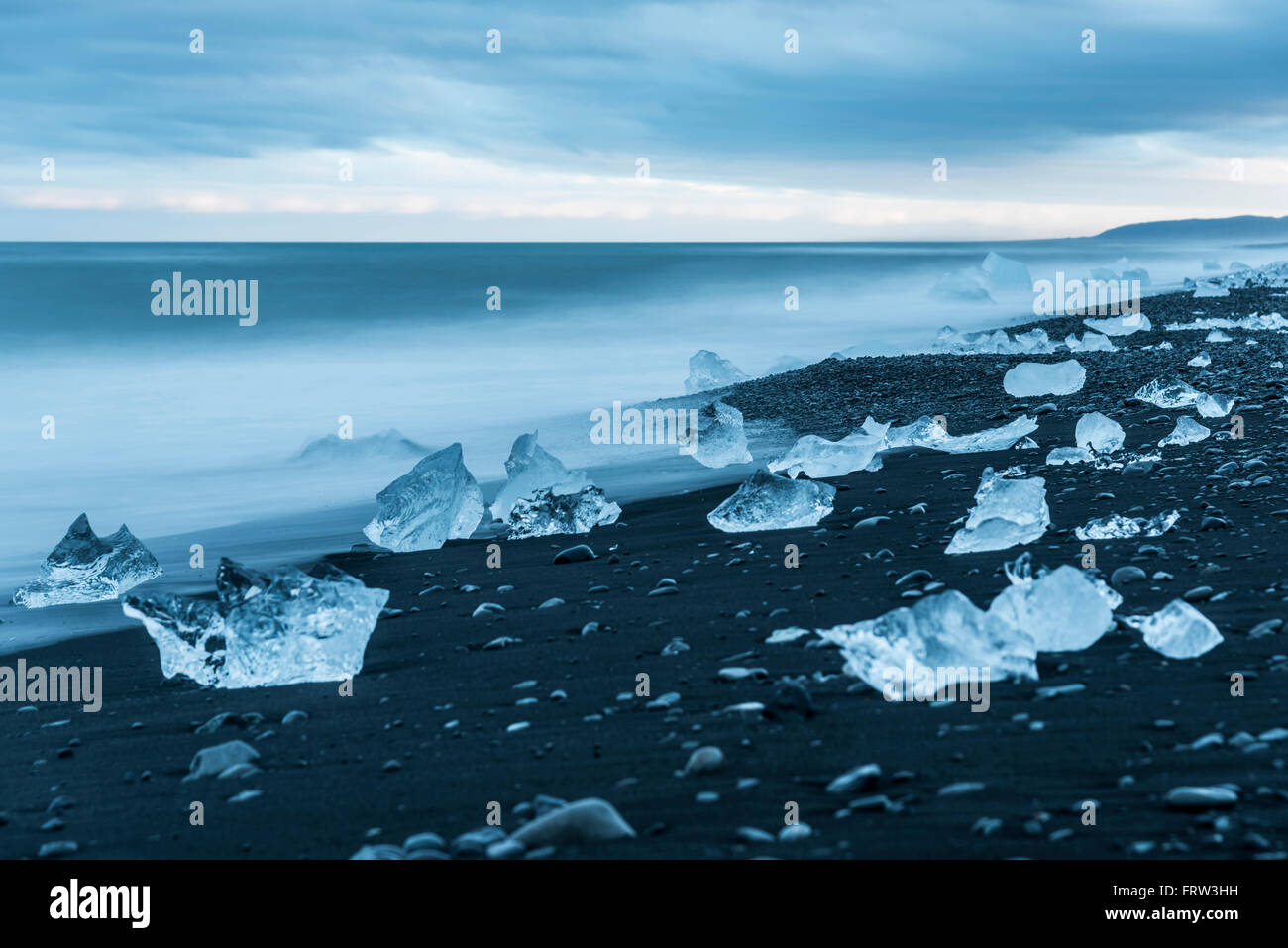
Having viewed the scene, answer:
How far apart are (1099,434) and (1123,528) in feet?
7.06

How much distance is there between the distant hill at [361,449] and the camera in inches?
395

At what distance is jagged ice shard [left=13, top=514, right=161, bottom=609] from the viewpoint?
18.5 ft

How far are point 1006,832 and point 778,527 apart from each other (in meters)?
3.19

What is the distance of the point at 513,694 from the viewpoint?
3432 mm

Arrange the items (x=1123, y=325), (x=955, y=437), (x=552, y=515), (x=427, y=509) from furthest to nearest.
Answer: (x=1123, y=325), (x=955, y=437), (x=427, y=509), (x=552, y=515)

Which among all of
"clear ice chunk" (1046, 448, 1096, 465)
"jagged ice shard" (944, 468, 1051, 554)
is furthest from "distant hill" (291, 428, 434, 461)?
"jagged ice shard" (944, 468, 1051, 554)

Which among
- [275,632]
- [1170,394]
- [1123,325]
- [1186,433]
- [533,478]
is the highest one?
[1123,325]

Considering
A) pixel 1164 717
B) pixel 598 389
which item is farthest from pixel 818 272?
pixel 1164 717

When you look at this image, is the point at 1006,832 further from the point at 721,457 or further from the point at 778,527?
the point at 721,457

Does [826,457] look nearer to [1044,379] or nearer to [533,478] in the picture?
[533,478]

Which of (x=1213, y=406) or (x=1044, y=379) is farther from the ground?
(x=1044, y=379)

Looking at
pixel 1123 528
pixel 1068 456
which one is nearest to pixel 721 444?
pixel 1068 456

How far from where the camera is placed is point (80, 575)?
565 cm

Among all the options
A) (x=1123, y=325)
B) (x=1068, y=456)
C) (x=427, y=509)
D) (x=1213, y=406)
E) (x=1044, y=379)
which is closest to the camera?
(x=427, y=509)
